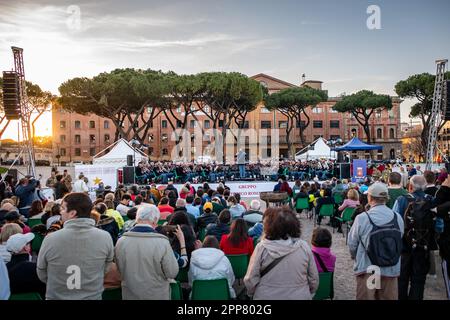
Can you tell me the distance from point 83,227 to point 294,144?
60.3 m

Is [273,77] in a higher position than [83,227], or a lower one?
higher

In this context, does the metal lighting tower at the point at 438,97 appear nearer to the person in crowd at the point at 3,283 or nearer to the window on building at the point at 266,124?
the person in crowd at the point at 3,283

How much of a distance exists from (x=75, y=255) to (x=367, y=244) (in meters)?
2.59

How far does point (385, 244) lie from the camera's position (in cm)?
371

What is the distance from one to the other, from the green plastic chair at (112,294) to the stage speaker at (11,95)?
14.2 metres

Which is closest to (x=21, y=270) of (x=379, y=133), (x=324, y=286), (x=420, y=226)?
(x=324, y=286)

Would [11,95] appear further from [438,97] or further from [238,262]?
[438,97]

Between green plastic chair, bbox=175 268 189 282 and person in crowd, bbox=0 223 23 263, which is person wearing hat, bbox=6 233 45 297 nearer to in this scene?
person in crowd, bbox=0 223 23 263

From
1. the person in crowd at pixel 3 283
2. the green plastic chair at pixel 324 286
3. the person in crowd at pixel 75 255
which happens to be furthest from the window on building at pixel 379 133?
the person in crowd at pixel 3 283

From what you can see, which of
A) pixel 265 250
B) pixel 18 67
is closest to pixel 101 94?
pixel 18 67

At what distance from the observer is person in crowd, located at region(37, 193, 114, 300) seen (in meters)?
2.99

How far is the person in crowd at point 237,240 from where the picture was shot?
4.98 metres
